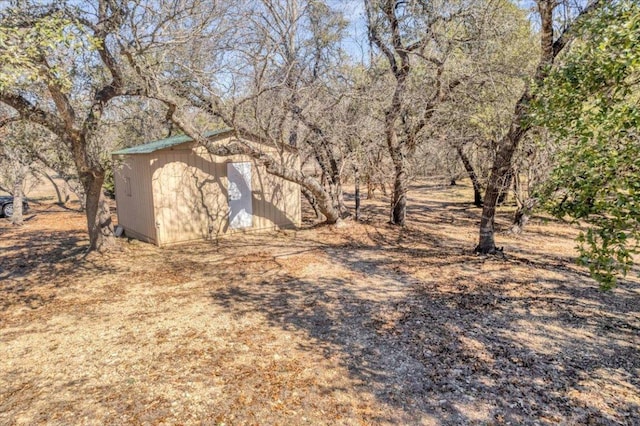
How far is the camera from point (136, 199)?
9.27 m

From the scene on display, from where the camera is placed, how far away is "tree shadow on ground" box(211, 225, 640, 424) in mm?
3109

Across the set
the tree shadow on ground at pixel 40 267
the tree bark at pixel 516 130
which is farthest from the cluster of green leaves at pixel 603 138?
the tree shadow on ground at pixel 40 267

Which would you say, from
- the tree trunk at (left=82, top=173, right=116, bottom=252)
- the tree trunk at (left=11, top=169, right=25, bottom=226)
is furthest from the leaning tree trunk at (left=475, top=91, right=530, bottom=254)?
the tree trunk at (left=11, top=169, right=25, bottom=226)

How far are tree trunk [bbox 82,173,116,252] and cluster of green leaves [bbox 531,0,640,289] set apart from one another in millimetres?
7654

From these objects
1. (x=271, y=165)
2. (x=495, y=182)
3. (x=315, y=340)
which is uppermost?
(x=271, y=165)

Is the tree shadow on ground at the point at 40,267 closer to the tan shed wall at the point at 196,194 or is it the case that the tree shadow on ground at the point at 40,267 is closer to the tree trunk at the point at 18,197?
the tan shed wall at the point at 196,194

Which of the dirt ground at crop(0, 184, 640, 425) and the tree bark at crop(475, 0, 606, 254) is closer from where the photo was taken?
the dirt ground at crop(0, 184, 640, 425)

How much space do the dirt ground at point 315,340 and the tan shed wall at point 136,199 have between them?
1.30m

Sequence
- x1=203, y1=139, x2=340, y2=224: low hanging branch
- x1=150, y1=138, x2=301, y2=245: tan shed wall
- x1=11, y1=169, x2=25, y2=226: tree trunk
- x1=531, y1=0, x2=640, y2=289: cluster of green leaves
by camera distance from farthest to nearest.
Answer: x1=11, y1=169, x2=25, y2=226: tree trunk
x1=150, y1=138, x2=301, y2=245: tan shed wall
x1=203, y1=139, x2=340, y2=224: low hanging branch
x1=531, y1=0, x2=640, y2=289: cluster of green leaves

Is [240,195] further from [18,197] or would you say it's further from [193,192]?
[18,197]

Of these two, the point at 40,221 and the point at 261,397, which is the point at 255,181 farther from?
the point at 40,221

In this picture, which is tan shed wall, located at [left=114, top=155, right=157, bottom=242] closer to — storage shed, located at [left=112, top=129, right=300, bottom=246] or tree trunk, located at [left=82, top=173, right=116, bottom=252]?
storage shed, located at [left=112, top=129, right=300, bottom=246]

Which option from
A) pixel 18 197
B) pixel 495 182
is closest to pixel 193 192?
pixel 495 182

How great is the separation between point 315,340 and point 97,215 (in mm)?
5884
